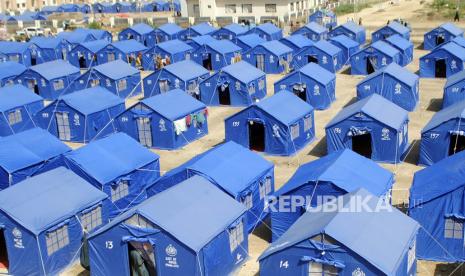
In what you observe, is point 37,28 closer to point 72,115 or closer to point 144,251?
point 72,115

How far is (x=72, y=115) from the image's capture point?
33250 mm

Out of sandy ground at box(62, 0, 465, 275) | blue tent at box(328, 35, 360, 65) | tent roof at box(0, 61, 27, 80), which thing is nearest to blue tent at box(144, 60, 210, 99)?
sandy ground at box(62, 0, 465, 275)

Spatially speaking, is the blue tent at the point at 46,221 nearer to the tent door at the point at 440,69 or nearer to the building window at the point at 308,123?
the building window at the point at 308,123

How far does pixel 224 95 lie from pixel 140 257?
77.3ft

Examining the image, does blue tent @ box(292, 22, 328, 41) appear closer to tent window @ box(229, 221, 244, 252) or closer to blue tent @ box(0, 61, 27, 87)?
blue tent @ box(0, 61, 27, 87)

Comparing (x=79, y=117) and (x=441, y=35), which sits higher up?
(x=79, y=117)

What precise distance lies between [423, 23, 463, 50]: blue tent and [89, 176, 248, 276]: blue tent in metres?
43.4

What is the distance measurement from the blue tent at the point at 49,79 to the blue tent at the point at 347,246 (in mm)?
30146

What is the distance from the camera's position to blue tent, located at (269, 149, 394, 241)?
761 inches

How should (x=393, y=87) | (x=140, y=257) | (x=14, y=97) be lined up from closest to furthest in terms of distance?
(x=140, y=257)
(x=14, y=97)
(x=393, y=87)

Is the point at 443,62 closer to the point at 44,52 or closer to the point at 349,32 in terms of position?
the point at 349,32

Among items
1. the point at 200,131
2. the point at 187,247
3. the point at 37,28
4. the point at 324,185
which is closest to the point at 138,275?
the point at 187,247

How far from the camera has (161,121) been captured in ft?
102

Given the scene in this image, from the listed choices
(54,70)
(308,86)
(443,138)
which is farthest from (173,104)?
(54,70)
